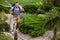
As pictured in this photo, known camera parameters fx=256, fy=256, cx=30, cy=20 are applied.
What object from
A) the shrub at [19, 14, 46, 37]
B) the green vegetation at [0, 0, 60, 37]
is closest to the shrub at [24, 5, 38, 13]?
the green vegetation at [0, 0, 60, 37]

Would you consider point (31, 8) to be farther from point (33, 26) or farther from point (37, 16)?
point (33, 26)

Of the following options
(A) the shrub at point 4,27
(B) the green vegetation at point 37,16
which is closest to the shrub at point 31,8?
(B) the green vegetation at point 37,16

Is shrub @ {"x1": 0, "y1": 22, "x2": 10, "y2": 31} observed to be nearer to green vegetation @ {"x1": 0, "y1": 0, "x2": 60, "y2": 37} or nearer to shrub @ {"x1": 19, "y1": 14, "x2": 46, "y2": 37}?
green vegetation @ {"x1": 0, "y1": 0, "x2": 60, "y2": 37}

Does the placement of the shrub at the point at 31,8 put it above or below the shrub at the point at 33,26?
above

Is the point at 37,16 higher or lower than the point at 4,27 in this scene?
higher

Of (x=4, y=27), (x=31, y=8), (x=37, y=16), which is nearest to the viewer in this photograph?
(x=4, y=27)

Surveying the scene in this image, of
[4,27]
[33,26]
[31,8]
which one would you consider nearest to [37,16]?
[33,26]

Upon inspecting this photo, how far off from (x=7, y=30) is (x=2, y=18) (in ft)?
5.92

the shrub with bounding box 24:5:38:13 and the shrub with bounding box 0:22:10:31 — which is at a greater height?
the shrub with bounding box 24:5:38:13

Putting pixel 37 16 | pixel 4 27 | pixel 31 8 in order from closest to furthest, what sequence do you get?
pixel 4 27, pixel 37 16, pixel 31 8

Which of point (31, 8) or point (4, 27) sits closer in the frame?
point (4, 27)

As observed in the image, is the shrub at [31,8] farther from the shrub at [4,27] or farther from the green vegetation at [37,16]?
the shrub at [4,27]

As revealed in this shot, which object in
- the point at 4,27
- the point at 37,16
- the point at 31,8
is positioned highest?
the point at 31,8

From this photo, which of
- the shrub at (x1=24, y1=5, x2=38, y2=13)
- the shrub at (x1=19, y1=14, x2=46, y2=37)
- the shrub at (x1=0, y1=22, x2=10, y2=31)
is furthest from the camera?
the shrub at (x1=24, y1=5, x2=38, y2=13)
